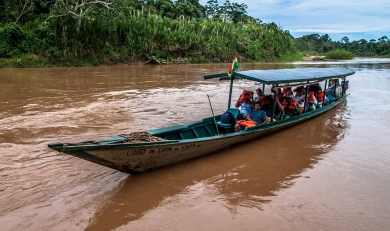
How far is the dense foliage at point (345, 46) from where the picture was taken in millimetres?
63697

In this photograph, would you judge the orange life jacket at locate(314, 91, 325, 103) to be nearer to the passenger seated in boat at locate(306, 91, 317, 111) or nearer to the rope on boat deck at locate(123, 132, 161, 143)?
the passenger seated in boat at locate(306, 91, 317, 111)

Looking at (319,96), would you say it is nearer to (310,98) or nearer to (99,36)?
(310,98)

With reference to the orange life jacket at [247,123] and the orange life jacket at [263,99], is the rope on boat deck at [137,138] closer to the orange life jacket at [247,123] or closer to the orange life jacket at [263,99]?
the orange life jacket at [247,123]

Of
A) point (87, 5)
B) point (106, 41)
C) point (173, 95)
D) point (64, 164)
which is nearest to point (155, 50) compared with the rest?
point (106, 41)

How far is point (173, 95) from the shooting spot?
11.8 metres

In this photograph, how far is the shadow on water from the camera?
3896mm

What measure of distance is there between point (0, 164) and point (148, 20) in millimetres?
22359

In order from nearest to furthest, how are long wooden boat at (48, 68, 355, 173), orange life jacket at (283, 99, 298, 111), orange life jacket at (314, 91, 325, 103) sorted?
long wooden boat at (48, 68, 355, 173), orange life jacket at (283, 99, 298, 111), orange life jacket at (314, 91, 325, 103)

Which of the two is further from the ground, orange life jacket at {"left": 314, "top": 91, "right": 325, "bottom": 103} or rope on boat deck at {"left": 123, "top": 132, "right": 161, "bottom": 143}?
orange life jacket at {"left": 314, "top": 91, "right": 325, "bottom": 103}

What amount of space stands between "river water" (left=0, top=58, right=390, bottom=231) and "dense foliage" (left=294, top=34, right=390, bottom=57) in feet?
189

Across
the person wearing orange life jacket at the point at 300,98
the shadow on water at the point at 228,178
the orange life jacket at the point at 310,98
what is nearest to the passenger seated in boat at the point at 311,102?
the orange life jacket at the point at 310,98

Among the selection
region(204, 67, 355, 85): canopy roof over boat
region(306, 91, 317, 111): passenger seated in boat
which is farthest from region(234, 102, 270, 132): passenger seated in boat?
region(306, 91, 317, 111): passenger seated in boat

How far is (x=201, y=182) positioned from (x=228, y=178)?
47 centimetres

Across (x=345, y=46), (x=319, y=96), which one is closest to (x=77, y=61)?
(x=319, y=96)
